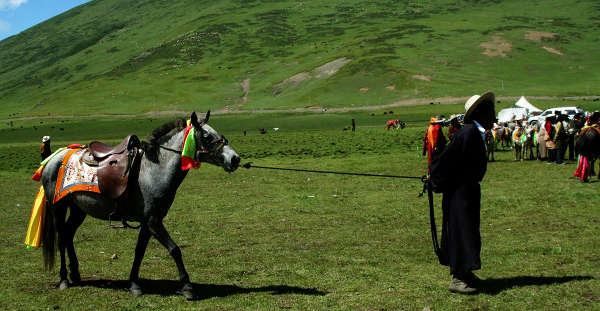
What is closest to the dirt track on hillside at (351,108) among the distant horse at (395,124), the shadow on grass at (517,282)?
the distant horse at (395,124)

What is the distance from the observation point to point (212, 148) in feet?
26.0

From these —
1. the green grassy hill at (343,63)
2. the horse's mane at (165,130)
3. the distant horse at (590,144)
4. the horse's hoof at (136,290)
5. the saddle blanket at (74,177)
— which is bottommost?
the horse's hoof at (136,290)

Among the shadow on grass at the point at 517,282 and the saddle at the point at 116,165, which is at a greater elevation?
the saddle at the point at 116,165

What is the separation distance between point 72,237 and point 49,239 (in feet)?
1.30

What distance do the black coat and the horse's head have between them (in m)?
3.05

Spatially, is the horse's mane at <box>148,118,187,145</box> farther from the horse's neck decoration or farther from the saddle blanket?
the saddle blanket

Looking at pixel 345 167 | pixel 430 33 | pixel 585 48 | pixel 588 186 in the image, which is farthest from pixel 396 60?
pixel 588 186

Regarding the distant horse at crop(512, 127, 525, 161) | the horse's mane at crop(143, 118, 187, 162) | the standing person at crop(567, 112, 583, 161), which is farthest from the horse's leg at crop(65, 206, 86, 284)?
Answer: the standing person at crop(567, 112, 583, 161)

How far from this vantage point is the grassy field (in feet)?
25.1

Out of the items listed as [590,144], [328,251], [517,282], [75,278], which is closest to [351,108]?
[590,144]

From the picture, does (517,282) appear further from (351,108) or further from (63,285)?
(351,108)

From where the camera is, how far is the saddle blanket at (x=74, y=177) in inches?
328

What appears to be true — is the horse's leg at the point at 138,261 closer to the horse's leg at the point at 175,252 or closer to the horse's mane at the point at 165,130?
the horse's leg at the point at 175,252

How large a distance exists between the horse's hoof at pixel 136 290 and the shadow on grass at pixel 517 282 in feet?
16.4
